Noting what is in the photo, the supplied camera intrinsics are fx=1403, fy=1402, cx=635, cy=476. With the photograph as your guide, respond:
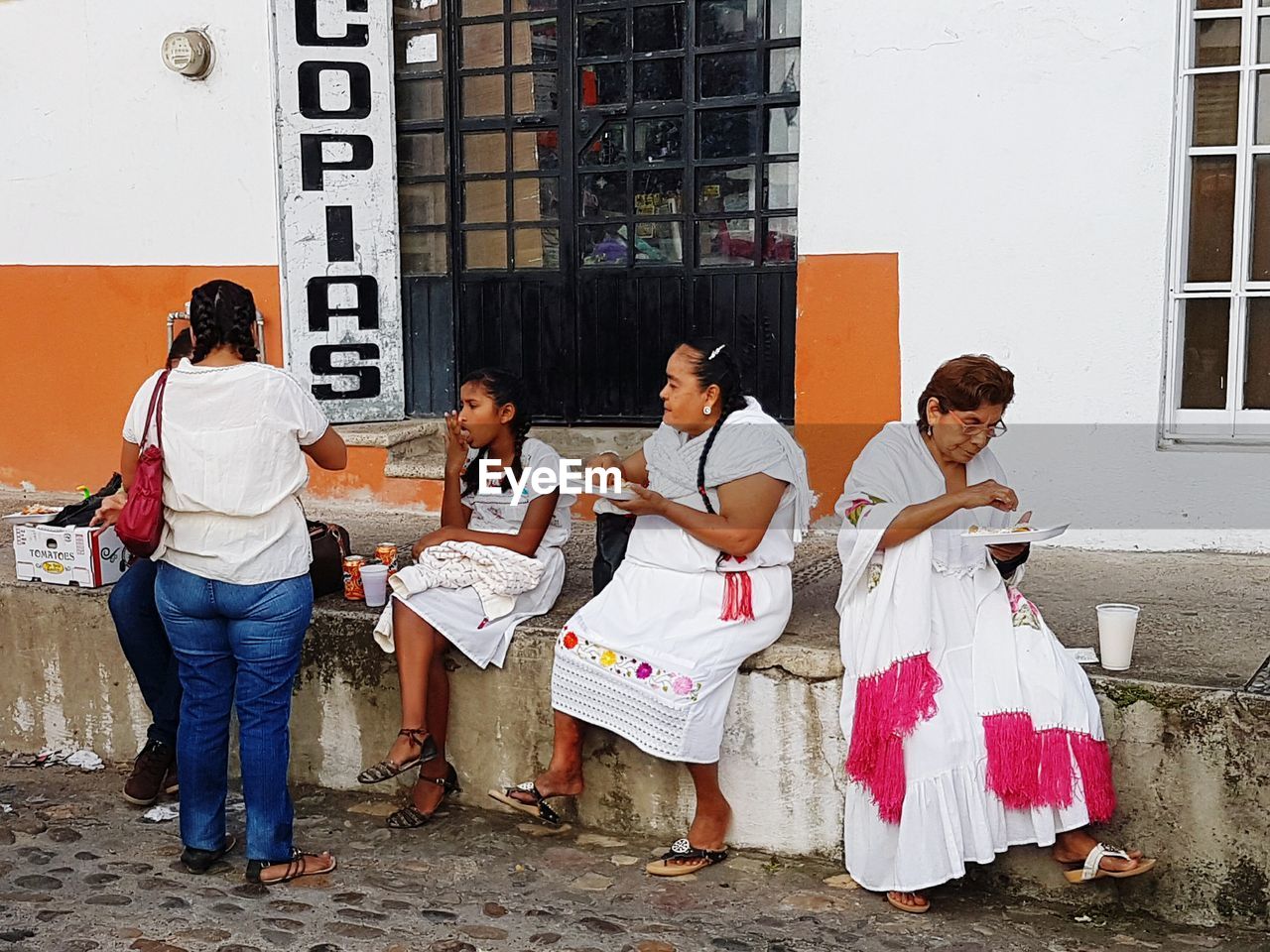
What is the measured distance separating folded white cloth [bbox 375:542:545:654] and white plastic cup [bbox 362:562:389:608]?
0.33m

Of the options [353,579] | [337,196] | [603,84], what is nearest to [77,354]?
[337,196]

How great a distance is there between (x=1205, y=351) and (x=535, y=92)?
327 centimetres

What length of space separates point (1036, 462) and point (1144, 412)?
1.46 feet

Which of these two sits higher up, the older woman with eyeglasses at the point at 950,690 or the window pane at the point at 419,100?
the window pane at the point at 419,100

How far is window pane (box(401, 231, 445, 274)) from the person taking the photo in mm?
7051

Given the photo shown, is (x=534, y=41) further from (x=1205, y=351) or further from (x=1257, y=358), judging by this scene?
(x=1257, y=358)

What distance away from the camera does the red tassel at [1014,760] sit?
Answer: 368 cm

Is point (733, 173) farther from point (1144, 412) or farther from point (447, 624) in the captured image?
point (447, 624)

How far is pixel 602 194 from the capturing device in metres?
6.70

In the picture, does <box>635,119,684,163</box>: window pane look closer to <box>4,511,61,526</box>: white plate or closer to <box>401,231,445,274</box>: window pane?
<box>401,231,445,274</box>: window pane

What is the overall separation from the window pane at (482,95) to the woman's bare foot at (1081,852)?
176 inches

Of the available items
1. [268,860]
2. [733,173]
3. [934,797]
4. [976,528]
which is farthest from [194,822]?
[733,173]

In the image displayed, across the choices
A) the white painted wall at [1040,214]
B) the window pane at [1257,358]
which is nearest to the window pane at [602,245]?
the white painted wall at [1040,214]

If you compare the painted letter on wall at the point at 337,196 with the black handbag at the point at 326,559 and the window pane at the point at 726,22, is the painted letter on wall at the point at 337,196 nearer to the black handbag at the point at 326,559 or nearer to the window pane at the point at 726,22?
the window pane at the point at 726,22
